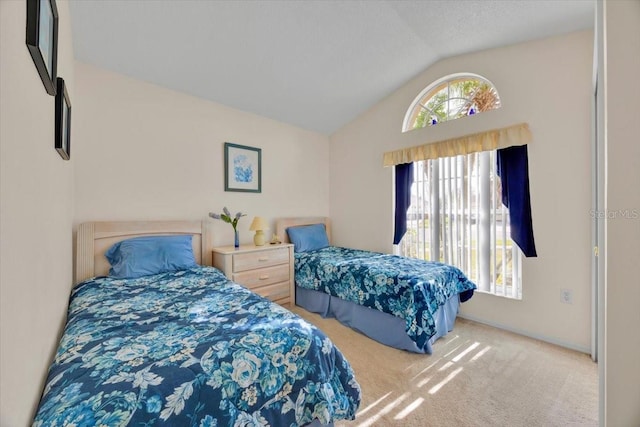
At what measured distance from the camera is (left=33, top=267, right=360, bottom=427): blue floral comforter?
2.58 ft

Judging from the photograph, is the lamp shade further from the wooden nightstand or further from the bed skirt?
the bed skirt

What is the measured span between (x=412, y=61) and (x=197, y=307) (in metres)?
3.08

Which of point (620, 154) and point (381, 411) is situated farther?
point (381, 411)

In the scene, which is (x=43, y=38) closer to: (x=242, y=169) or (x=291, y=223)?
(x=242, y=169)

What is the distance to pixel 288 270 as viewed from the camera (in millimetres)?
3033

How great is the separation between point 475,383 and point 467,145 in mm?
2097

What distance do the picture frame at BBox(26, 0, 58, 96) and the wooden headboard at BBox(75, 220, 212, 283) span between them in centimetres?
146

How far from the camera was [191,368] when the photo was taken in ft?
3.01

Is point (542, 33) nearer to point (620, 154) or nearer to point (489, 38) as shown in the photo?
point (489, 38)

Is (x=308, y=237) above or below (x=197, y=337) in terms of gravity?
above

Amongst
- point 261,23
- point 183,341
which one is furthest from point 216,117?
point 183,341

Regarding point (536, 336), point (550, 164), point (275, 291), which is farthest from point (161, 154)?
point (536, 336)

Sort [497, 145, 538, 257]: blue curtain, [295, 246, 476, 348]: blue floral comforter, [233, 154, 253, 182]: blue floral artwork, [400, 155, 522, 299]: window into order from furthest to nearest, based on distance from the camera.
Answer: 1. [233, 154, 253, 182]: blue floral artwork
2. [400, 155, 522, 299]: window
3. [497, 145, 538, 257]: blue curtain
4. [295, 246, 476, 348]: blue floral comforter

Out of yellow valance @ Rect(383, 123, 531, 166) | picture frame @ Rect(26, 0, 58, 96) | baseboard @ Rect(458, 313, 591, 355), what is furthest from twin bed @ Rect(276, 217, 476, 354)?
picture frame @ Rect(26, 0, 58, 96)
